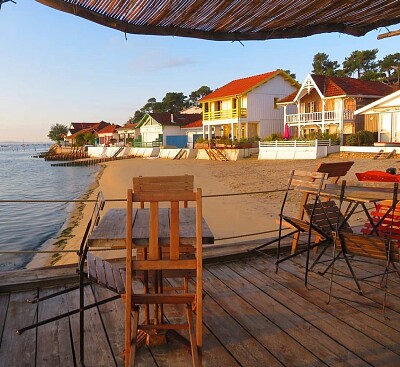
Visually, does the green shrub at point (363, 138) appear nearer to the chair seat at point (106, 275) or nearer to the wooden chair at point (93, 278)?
the wooden chair at point (93, 278)

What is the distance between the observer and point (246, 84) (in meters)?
40.1

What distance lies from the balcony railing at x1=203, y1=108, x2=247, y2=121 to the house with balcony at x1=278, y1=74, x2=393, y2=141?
15.7 ft

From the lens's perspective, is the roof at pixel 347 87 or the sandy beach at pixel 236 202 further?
the roof at pixel 347 87

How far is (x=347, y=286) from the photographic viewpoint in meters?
3.94

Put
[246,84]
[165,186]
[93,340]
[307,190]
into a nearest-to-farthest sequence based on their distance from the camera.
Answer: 1. [93,340]
2. [165,186]
3. [307,190]
4. [246,84]

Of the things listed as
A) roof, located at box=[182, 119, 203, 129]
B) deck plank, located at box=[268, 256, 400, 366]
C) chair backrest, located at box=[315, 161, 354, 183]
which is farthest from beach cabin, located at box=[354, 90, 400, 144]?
roof, located at box=[182, 119, 203, 129]

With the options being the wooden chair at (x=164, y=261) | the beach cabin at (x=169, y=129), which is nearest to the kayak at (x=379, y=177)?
the wooden chair at (x=164, y=261)

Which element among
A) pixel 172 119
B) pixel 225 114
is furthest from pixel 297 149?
pixel 172 119

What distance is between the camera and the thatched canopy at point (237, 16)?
2074 millimetres

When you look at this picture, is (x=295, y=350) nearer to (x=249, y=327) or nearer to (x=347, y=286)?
(x=249, y=327)

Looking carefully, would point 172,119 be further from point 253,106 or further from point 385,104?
point 385,104

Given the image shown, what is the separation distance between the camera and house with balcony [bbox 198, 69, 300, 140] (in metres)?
38.4

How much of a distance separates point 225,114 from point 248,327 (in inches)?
1478

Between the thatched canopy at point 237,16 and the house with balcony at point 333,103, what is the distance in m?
28.4
